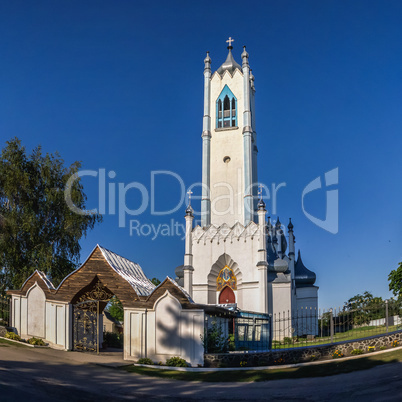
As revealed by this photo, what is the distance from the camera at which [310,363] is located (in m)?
18.0

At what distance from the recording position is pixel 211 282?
40250mm

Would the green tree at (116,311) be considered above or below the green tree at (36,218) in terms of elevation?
below

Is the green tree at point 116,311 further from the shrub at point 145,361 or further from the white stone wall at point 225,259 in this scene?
the shrub at point 145,361

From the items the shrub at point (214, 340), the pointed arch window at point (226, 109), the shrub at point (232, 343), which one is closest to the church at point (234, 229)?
the pointed arch window at point (226, 109)

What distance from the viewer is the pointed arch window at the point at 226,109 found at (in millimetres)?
46159

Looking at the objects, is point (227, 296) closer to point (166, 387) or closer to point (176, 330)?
point (176, 330)

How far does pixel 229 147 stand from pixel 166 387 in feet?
103

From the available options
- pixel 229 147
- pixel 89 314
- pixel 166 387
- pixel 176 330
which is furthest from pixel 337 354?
pixel 229 147

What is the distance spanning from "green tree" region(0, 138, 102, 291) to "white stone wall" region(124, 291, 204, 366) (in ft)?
44.2

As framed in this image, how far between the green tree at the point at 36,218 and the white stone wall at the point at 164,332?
44.2ft

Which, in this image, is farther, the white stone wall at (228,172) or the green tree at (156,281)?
the green tree at (156,281)

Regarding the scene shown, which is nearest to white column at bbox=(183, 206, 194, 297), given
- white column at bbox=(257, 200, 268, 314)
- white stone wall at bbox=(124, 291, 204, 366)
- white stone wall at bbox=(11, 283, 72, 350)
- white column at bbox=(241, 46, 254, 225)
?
white column at bbox=(241, 46, 254, 225)

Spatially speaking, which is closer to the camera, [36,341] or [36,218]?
[36,341]

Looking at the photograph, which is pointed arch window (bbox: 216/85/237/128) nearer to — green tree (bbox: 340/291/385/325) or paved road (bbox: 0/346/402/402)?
green tree (bbox: 340/291/385/325)
